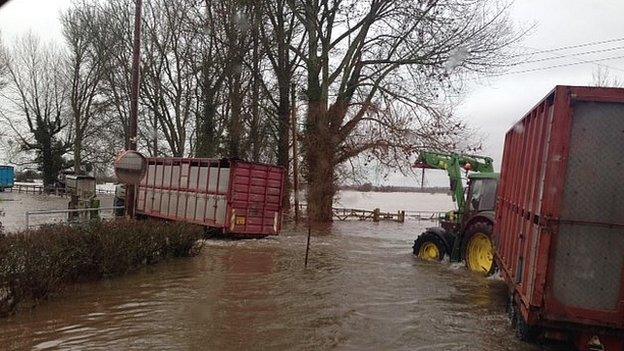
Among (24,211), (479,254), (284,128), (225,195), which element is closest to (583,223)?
(479,254)

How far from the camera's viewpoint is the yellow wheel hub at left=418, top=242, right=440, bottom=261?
605 inches

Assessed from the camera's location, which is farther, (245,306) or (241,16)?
(241,16)

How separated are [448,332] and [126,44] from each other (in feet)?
115

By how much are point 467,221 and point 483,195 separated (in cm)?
76

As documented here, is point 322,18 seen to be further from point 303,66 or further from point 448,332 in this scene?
point 448,332

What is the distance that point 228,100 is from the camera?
31141 millimetres

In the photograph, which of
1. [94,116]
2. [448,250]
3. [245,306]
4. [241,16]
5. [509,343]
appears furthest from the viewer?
[94,116]

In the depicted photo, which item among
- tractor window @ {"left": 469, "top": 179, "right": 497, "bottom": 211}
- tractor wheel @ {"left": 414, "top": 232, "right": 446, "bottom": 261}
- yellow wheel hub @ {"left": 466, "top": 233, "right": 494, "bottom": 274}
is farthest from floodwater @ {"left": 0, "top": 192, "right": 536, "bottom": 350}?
tractor window @ {"left": 469, "top": 179, "right": 497, "bottom": 211}

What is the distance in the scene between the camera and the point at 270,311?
8.38m

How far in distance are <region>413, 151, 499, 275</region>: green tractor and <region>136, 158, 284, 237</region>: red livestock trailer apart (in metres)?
5.64

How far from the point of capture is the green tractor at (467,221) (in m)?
13.3

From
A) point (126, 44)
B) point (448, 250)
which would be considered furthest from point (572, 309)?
point (126, 44)

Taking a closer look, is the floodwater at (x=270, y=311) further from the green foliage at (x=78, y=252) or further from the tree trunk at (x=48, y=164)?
the tree trunk at (x=48, y=164)

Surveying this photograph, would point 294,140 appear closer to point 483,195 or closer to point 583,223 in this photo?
point 483,195
